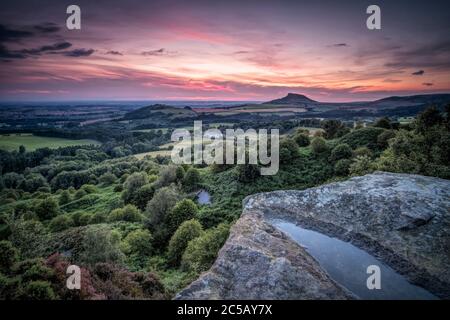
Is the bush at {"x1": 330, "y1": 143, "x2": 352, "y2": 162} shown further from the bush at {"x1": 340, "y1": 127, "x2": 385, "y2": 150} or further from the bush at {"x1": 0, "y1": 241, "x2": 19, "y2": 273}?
the bush at {"x1": 0, "y1": 241, "x2": 19, "y2": 273}

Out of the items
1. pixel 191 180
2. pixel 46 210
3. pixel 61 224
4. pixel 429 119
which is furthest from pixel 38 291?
pixel 46 210

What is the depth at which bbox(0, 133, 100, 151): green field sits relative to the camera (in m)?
145

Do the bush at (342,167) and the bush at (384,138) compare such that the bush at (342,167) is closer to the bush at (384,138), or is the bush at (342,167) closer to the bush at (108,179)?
the bush at (384,138)

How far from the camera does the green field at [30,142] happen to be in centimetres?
14534

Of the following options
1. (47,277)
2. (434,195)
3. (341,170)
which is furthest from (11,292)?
(341,170)

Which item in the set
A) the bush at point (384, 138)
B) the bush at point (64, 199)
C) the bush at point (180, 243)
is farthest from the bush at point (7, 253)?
the bush at point (64, 199)

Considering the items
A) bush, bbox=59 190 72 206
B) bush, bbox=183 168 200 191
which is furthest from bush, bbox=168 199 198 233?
bush, bbox=59 190 72 206

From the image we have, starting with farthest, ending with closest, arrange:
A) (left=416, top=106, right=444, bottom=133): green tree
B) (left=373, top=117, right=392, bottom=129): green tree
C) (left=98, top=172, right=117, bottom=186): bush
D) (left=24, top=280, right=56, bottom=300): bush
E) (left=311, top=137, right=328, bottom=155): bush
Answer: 1. (left=98, top=172, right=117, bottom=186): bush
2. (left=373, top=117, right=392, bottom=129): green tree
3. (left=311, top=137, right=328, bottom=155): bush
4. (left=416, top=106, right=444, bottom=133): green tree
5. (left=24, top=280, right=56, bottom=300): bush

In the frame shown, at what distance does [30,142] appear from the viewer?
516 ft

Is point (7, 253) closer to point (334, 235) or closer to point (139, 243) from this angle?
point (139, 243)

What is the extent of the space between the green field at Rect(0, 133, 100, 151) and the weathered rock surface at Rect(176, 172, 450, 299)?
176m

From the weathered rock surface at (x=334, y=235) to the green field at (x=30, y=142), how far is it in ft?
577

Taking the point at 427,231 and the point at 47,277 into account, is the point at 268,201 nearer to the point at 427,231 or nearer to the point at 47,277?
the point at 427,231

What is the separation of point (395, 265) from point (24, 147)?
17850 cm
